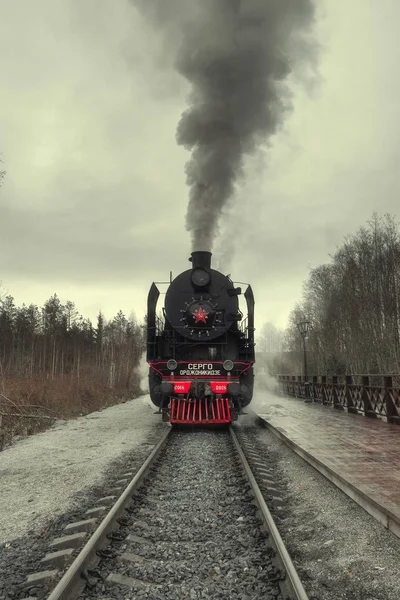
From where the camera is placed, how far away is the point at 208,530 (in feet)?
12.3

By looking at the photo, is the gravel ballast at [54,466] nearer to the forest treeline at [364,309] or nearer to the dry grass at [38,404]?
the dry grass at [38,404]

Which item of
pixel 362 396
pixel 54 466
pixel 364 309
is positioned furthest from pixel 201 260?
pixel 364 309

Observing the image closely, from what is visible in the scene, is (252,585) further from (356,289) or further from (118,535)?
(356,289)

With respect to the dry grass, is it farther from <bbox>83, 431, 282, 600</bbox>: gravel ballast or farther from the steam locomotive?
<bbox>83, 431, 282, 600</bbox>: gravel ballast

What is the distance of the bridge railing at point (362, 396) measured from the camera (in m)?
9.70

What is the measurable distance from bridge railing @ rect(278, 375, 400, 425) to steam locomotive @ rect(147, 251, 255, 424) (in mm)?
3120

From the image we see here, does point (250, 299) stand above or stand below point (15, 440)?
above

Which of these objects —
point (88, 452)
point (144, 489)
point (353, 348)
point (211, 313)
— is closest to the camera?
point (144, 489)

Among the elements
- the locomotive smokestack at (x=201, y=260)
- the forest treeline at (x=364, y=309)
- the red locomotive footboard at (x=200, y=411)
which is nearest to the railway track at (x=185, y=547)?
the red locomotive footboard at (x=200, y=411)

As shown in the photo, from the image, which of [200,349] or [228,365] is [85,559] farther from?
[200,349]

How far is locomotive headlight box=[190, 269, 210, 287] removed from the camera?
10305mm

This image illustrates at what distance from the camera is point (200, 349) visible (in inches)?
401

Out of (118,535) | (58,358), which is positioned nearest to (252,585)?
(118,535)

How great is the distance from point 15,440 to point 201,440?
165 inches
